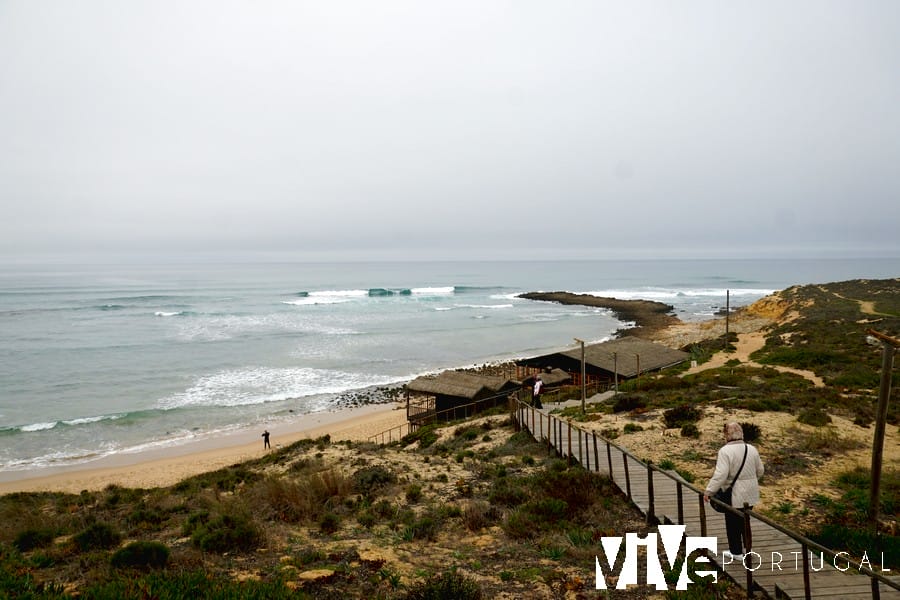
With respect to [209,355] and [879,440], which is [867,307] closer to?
[879,440]

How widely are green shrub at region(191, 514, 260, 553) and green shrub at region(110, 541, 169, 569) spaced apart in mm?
717

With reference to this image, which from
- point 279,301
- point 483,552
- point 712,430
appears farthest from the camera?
point 279,301

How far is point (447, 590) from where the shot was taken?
6082mm

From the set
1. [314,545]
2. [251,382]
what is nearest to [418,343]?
[251,382]

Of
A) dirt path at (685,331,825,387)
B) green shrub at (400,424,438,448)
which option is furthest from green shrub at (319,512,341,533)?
dirt path at (685,331,825,387)

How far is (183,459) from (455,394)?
12.7m

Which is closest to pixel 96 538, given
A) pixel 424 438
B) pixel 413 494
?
pixel 413 494

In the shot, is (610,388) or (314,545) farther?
(610,388)

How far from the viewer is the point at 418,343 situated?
55.3 m

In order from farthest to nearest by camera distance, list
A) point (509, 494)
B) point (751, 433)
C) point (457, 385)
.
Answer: point (457, 385) < point (751, 433) < point (509, 494)

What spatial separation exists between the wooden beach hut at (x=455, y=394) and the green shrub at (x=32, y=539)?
54.2ft

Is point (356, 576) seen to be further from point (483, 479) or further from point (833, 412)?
point (833, 412)

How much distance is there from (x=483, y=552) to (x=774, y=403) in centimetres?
1343

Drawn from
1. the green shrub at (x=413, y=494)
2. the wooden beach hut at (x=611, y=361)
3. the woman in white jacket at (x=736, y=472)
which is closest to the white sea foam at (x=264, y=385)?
the wooden beach hut at (x=611, y=361)
